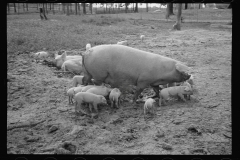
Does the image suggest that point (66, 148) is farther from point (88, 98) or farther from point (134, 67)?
point (134, 67)

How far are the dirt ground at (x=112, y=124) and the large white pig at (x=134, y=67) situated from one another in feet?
1.94

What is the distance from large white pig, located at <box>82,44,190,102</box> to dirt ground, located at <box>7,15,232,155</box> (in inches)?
23.3

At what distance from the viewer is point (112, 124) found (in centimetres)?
420

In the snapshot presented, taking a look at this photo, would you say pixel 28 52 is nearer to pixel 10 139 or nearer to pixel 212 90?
pixel 10 139

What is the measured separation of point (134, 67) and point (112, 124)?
4.94 feet

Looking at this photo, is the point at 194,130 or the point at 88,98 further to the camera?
the point at 88,98

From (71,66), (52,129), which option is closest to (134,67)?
(52,129)

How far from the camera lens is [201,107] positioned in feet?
15.5

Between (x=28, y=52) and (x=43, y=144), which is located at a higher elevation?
(x=28, y=52)

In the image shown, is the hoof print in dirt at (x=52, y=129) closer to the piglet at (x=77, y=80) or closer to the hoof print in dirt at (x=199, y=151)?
the piglet at (x=77, y=80)

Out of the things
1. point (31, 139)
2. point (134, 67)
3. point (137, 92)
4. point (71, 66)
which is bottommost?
point (31, 139)
